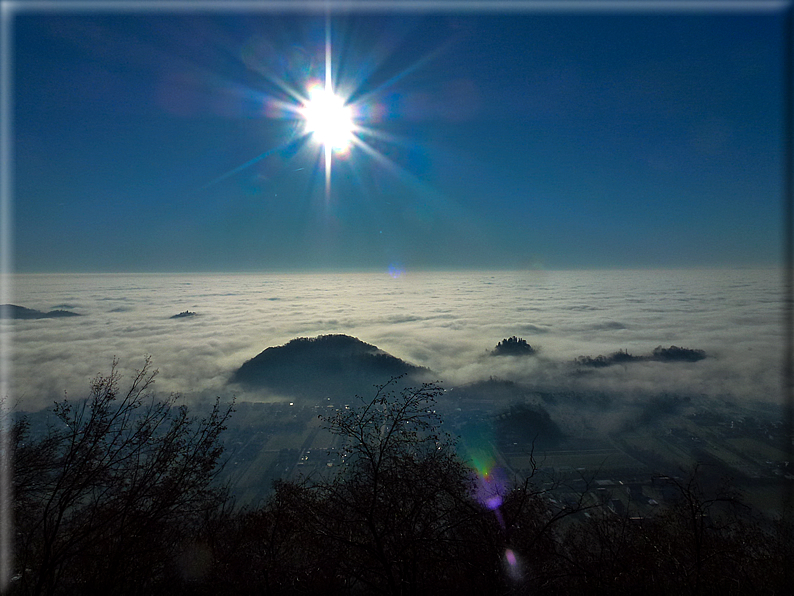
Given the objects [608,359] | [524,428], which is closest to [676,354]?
[608,359]

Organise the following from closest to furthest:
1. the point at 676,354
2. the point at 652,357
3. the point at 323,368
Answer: the point at 676,354, the point at 652,357, the point at 323,368

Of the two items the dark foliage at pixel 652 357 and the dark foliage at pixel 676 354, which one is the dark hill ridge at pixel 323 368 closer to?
the dark foliage at pixel 652 357

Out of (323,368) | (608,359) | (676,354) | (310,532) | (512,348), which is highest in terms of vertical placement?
(310,532)

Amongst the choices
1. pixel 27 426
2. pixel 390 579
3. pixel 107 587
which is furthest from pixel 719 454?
pixel 27 426

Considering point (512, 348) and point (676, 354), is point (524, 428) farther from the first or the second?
point (676, 354)

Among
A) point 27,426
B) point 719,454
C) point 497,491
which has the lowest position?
point 719,454

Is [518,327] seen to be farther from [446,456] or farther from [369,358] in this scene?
[446,456]
